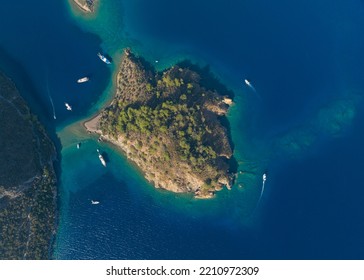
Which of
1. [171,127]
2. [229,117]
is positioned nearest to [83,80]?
[171,127]

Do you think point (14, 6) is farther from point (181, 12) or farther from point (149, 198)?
point (149, 198)

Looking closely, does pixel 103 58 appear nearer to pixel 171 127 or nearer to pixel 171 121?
pixel 171 121

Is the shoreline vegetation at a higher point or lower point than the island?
higher

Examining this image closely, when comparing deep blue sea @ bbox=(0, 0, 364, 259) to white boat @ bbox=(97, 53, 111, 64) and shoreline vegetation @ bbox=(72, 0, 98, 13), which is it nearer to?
white boat @ bbox=(97, 53, 111, 64)

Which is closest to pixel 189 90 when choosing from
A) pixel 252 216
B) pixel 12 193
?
pixel 252 216

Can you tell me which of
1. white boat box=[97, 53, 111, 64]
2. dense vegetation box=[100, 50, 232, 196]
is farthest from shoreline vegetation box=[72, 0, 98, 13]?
dense vegetation box=[100, 50, 232, 196]

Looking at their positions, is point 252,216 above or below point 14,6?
below
